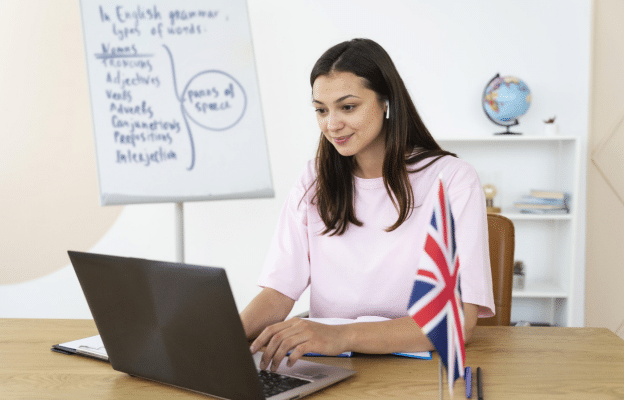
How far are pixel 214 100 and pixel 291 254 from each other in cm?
124

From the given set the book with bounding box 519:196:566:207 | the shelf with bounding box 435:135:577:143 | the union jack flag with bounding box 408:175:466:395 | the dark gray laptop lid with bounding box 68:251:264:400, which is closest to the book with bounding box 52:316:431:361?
the dark gray laptop lid with bounding box 68:251:264:400

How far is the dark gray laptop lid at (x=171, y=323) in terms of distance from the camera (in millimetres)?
756

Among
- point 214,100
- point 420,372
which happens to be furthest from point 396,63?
point 420,372

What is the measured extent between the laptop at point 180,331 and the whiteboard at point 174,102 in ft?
5.09

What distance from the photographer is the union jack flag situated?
688 mm

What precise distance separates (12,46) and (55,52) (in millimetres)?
238

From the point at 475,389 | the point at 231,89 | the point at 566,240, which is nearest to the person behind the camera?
the point at 475,389

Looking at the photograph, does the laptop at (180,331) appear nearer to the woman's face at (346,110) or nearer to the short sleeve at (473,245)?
the short sleeve at (473,245)

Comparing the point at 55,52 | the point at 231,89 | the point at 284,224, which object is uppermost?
the point at 55,52

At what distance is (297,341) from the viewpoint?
3.16 ft

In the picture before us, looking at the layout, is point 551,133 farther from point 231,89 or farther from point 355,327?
point 355,327

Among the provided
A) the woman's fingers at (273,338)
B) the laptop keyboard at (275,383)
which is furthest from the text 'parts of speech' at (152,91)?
the laptop keyboard at (275,383)

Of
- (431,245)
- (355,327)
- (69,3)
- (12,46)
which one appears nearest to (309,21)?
(69,3)

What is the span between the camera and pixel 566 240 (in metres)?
2.90
